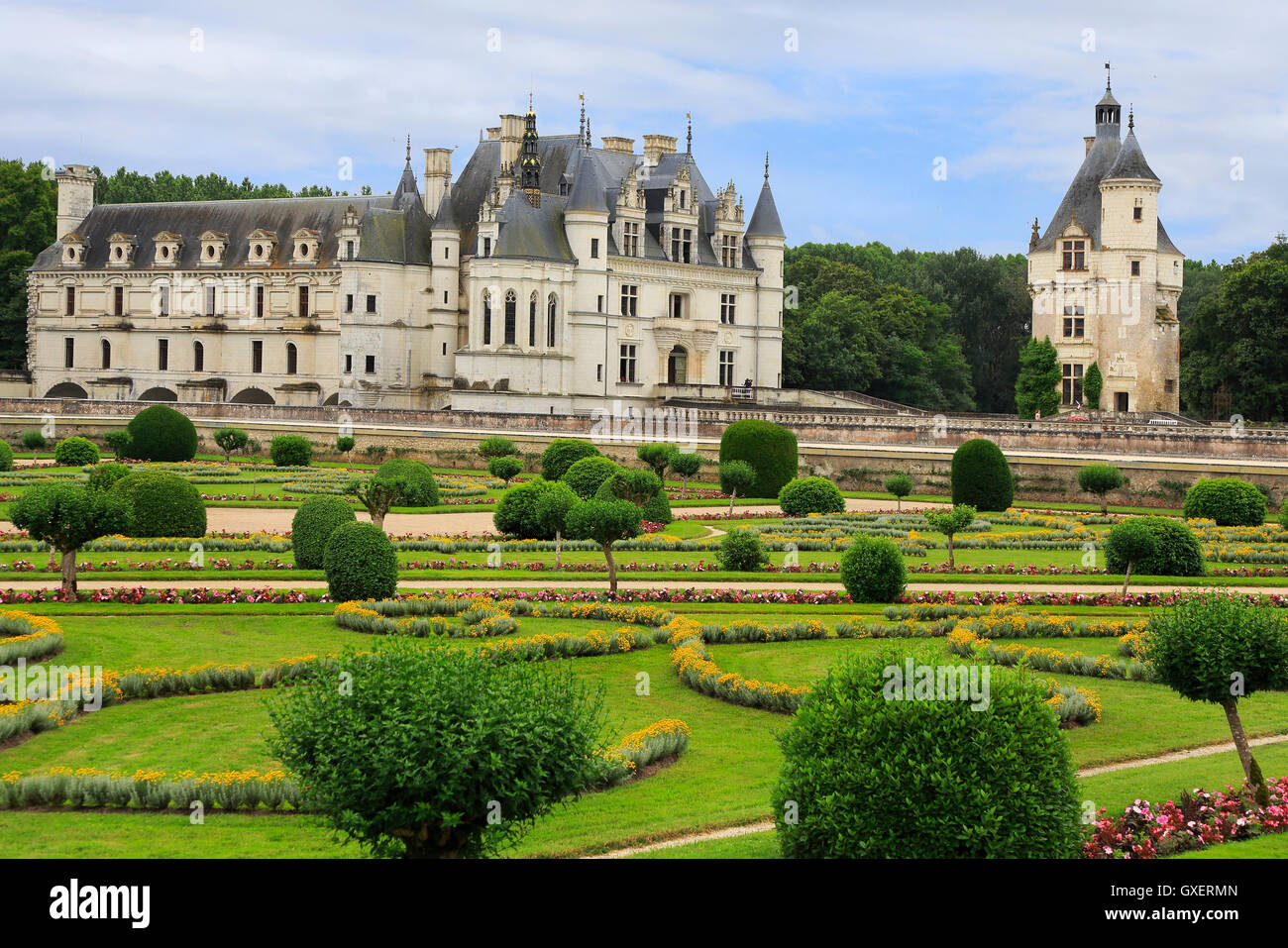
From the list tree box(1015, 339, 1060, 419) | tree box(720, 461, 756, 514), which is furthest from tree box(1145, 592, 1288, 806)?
tree box(1015, 339, 1060, 419)

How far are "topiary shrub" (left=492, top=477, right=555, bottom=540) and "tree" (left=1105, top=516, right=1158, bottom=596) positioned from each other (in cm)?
1100

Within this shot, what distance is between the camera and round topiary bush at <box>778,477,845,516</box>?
3547 cm

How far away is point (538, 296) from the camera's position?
6556 centimetres

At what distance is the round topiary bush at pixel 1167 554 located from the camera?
85.1ft

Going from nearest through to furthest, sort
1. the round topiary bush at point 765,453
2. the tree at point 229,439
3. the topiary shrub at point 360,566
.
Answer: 1. the topiary shrub at point 360,566
2. the round topiary bush at point 765,453
3. the tree at point 229,439

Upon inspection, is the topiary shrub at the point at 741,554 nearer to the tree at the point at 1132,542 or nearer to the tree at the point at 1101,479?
the tree at the point at 1132,542

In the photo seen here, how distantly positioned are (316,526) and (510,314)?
40.8 meters

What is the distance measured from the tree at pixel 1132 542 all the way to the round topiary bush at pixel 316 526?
12789mm

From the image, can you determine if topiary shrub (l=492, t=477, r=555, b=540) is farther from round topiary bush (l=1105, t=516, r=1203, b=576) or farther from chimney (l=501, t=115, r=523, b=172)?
chimney (l=501, t=115, r=523, b=172)

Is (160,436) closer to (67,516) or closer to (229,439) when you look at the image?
(229,439)

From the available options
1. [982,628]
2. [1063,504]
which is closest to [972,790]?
[982,628]

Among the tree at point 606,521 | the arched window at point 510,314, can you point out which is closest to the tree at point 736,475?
Result: the tree at point 606,521

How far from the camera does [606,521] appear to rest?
23859mm
